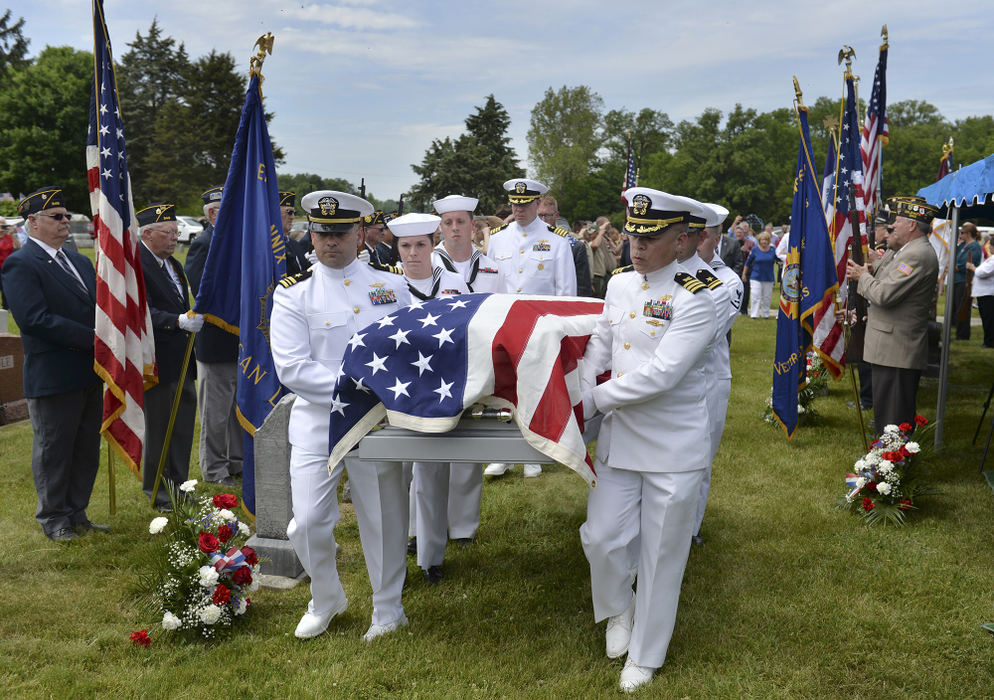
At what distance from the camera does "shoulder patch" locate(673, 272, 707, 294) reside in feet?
11.9

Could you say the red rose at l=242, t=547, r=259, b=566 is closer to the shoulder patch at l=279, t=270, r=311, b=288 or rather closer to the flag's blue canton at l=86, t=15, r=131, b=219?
the shoulder patch at l=279, t=270, r=311, b=288

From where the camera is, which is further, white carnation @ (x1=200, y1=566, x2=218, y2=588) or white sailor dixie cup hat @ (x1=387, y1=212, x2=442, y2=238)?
white sailor dixie cup hat @ (x1=387, y1=212, x2=442, y2=238)

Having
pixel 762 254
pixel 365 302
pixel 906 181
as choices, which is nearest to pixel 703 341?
pixel 365 302

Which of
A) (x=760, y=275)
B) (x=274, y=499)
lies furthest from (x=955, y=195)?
(x=760, y=275)

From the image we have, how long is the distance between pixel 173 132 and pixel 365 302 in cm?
5152

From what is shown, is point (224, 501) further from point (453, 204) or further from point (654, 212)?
point (654, 212)

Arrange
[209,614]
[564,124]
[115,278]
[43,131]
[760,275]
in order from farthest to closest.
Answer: [564,124] < [43,131] < [760,275] < [115,278] < [209,614]

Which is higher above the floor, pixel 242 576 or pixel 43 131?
pixel 43 131

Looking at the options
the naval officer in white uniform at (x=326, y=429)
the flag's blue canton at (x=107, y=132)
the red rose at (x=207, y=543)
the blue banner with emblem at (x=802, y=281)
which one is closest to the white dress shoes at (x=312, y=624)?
the naval officer in white uniform at (x=326, y=429)

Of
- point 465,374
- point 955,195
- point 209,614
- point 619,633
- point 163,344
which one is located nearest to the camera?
point 465,374

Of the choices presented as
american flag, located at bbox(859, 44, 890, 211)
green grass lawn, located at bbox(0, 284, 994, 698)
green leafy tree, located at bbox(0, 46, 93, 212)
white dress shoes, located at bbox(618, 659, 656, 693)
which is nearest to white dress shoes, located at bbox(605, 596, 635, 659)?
green grass lawn, located at bbox(0, 284, 994, 698)

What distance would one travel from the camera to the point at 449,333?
143 inches

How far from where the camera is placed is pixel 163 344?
630 cm

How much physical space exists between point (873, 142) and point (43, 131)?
2066 inches
